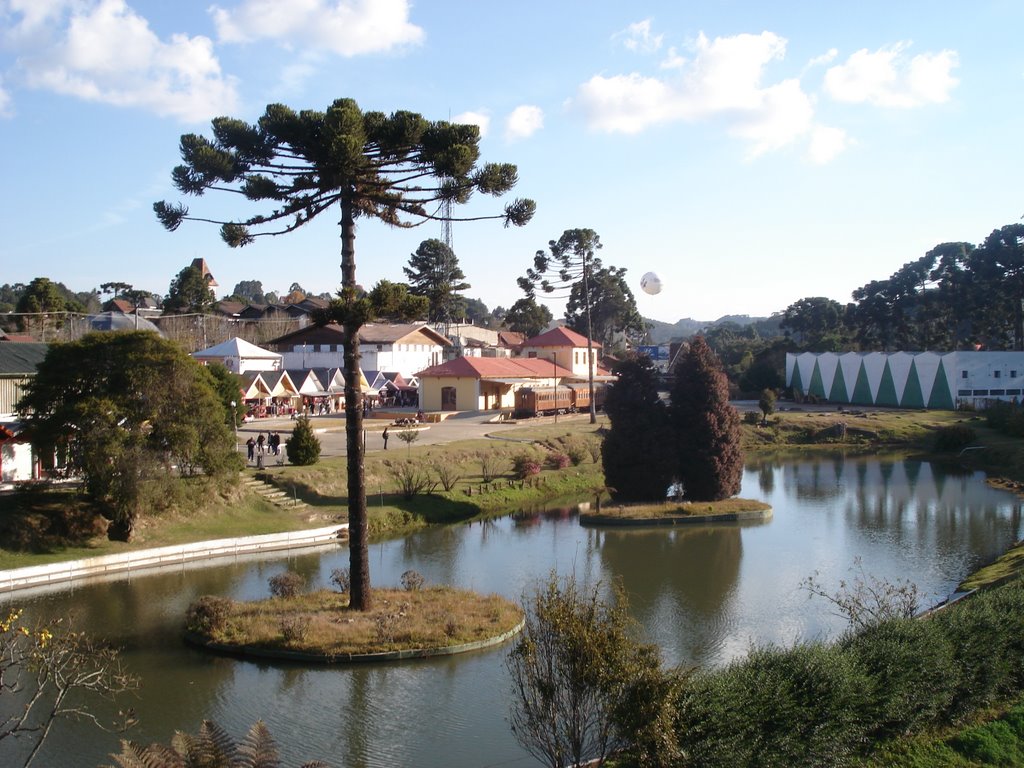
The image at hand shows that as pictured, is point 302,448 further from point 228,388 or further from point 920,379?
point 920,379

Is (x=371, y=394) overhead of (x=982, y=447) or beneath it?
overhead

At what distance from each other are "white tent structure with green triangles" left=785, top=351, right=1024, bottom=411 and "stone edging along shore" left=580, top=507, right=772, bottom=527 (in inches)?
1456

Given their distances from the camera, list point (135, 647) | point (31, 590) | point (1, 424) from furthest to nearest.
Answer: point (1, 424) < point (31, 590) < point (135, 647)

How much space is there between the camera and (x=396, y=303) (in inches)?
645

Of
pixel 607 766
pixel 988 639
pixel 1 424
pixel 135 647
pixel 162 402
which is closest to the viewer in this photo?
pixel 607 766

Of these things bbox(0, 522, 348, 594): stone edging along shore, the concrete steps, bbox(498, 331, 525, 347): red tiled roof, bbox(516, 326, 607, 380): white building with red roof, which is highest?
bbox(498, 331, 525, 347): red tiled roof

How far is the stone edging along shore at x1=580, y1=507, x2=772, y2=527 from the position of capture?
29812mm

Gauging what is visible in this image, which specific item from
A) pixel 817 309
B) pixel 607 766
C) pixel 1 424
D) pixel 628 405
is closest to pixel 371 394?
pixel 628 405

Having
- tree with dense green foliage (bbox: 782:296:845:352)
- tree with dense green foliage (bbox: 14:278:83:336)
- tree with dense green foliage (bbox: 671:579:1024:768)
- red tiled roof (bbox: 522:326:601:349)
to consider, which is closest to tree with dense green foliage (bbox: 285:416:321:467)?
tree with dense green foliage (bbox: 671:579:1024:768)

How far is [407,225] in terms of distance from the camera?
17.9 metres

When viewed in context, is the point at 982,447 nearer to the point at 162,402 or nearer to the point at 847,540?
the point at 847,540

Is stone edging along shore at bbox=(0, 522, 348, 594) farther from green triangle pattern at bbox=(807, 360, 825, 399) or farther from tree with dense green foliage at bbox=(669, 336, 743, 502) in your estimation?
green triangle pattern at bbox=(807, 360, 825, 399)

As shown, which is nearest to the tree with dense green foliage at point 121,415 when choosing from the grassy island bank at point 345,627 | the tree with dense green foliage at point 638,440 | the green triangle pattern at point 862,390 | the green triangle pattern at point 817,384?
the grassy island bank at point 345,627

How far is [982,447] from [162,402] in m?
41.4
